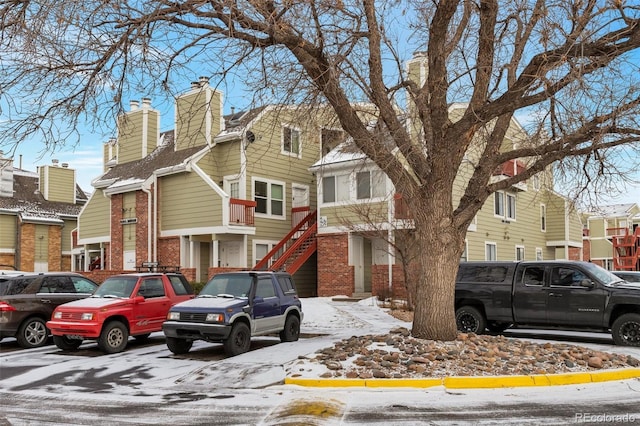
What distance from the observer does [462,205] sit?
11992mm

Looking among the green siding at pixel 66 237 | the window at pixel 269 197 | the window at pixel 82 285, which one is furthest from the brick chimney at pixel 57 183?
the window at pixel 82 285

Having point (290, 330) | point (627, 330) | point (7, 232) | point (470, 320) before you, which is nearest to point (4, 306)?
point (290, 330)

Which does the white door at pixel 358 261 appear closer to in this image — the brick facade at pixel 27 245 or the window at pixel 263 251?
the window at pixel 263 251

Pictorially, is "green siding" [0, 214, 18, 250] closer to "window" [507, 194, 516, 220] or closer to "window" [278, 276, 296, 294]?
"window" [278, 276, 296, 294]

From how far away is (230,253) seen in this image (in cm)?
2736

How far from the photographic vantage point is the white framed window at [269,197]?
1087 inches

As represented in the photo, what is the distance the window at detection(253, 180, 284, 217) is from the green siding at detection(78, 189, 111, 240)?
8714 millimetres

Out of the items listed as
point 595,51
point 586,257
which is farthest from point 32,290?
point 586,257

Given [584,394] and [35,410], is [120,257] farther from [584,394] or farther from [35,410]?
[584,394]

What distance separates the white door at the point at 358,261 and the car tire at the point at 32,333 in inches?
561

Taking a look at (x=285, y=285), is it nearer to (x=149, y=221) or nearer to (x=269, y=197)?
(x=269, y=197)

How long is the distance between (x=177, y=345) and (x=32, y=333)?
4339mm

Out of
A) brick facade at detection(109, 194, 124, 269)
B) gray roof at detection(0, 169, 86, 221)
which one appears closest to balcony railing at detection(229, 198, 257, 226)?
brick facade at detection(109, 194, 124, 269)

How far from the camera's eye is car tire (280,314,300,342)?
13828 mm
